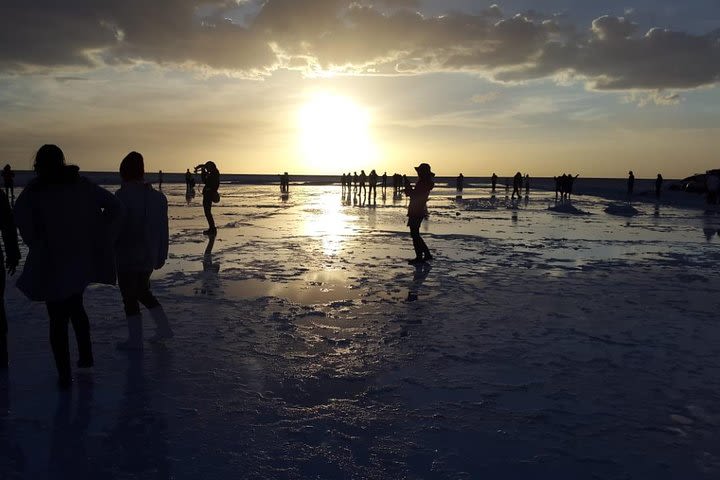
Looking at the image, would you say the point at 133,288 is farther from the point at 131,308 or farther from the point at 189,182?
the point at 189,182

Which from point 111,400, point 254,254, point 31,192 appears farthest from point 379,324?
point 254,254

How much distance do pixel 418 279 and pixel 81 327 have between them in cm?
570

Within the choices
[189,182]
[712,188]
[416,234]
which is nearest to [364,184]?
[189,182]

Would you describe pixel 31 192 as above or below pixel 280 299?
→ above

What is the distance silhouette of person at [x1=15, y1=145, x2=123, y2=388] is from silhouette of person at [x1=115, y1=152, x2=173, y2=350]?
676mm

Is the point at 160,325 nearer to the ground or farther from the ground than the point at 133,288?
nearer to the ground

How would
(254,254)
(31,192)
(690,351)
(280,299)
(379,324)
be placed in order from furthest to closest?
(254,254) < (280,299) < (379,324) < (690,351) < (31,192)

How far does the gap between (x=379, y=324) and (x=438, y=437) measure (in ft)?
9.01

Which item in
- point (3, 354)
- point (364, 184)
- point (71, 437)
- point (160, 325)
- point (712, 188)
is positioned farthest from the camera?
point (364, 184)

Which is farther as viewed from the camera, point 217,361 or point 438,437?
point 217,361

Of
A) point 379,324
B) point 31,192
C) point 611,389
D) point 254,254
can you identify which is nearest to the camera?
point 31,192

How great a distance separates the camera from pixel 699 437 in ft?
11.5

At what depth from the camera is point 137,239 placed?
4.98 metres

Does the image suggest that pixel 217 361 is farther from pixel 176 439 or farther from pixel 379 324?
pixel 379 324
